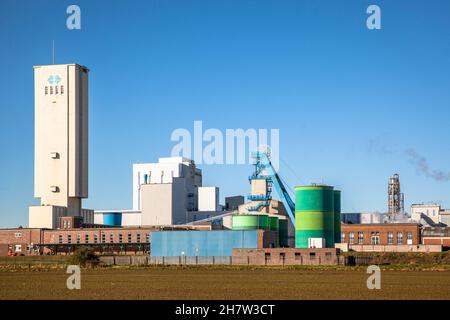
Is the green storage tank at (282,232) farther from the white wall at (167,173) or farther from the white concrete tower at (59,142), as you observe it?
the white concrete tower at (59,142)

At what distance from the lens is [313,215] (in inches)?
3910

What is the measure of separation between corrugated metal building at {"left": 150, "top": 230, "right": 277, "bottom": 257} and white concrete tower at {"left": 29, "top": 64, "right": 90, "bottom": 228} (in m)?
33.8

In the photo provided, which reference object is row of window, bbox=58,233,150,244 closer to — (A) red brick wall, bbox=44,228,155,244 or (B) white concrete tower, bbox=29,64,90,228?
(A) red brick wall, bbox=44,228,155,244

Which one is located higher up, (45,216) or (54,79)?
(54,79)

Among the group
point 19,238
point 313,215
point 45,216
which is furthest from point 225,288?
point 45,216

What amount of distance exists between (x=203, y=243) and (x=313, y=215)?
14.8m

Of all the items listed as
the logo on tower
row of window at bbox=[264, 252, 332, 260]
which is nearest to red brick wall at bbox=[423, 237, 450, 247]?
row of window at bbox=[264, 252, 332, 260]

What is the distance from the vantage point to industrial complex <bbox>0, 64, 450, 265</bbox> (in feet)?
322

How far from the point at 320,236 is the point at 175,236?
18.7 m

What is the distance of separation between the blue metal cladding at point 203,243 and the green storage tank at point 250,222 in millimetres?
12381

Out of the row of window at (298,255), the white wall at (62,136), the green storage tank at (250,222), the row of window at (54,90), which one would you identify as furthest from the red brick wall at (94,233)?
the row of window at (298,255)

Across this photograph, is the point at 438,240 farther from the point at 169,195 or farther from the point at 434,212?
the point at 434,212
